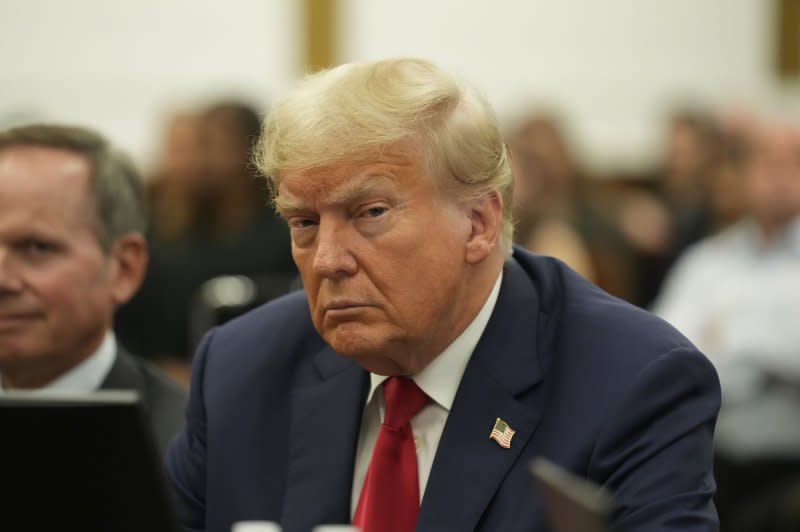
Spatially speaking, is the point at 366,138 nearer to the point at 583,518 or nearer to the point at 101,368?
the point at 583,518

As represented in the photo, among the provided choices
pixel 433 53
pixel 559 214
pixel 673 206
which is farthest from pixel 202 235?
pixel 433 53

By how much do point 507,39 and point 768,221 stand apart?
4721 mm

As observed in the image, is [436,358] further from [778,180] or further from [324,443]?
[778,180]

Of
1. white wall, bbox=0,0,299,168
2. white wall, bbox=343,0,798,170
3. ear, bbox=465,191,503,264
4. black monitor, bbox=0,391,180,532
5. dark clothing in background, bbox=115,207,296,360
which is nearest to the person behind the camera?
black monitor, bbox=0,391,180,532

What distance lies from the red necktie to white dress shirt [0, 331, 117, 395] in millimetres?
848

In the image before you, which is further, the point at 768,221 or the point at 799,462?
the point at 768,221

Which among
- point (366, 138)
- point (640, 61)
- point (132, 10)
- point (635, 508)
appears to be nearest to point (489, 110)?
point (366, 138)

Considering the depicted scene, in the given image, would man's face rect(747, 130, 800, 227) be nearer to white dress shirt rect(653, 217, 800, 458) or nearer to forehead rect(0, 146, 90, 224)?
white dress shirt rect(653, 217, 800, 458)

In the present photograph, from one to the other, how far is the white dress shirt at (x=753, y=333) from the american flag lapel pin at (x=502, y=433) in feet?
9.35

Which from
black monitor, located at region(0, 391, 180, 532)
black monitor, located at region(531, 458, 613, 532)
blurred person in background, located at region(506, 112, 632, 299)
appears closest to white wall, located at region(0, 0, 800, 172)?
blurred person in background, located at region(506, 112, 632, 299)

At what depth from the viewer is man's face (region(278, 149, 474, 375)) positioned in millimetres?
2068

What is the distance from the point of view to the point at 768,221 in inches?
201

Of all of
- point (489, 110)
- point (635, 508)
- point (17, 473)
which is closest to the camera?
point (17, 473)

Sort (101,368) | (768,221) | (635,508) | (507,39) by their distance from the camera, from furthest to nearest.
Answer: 1. (507,39)
2. (768,221)
3. (101,368)
4. (635,508)
